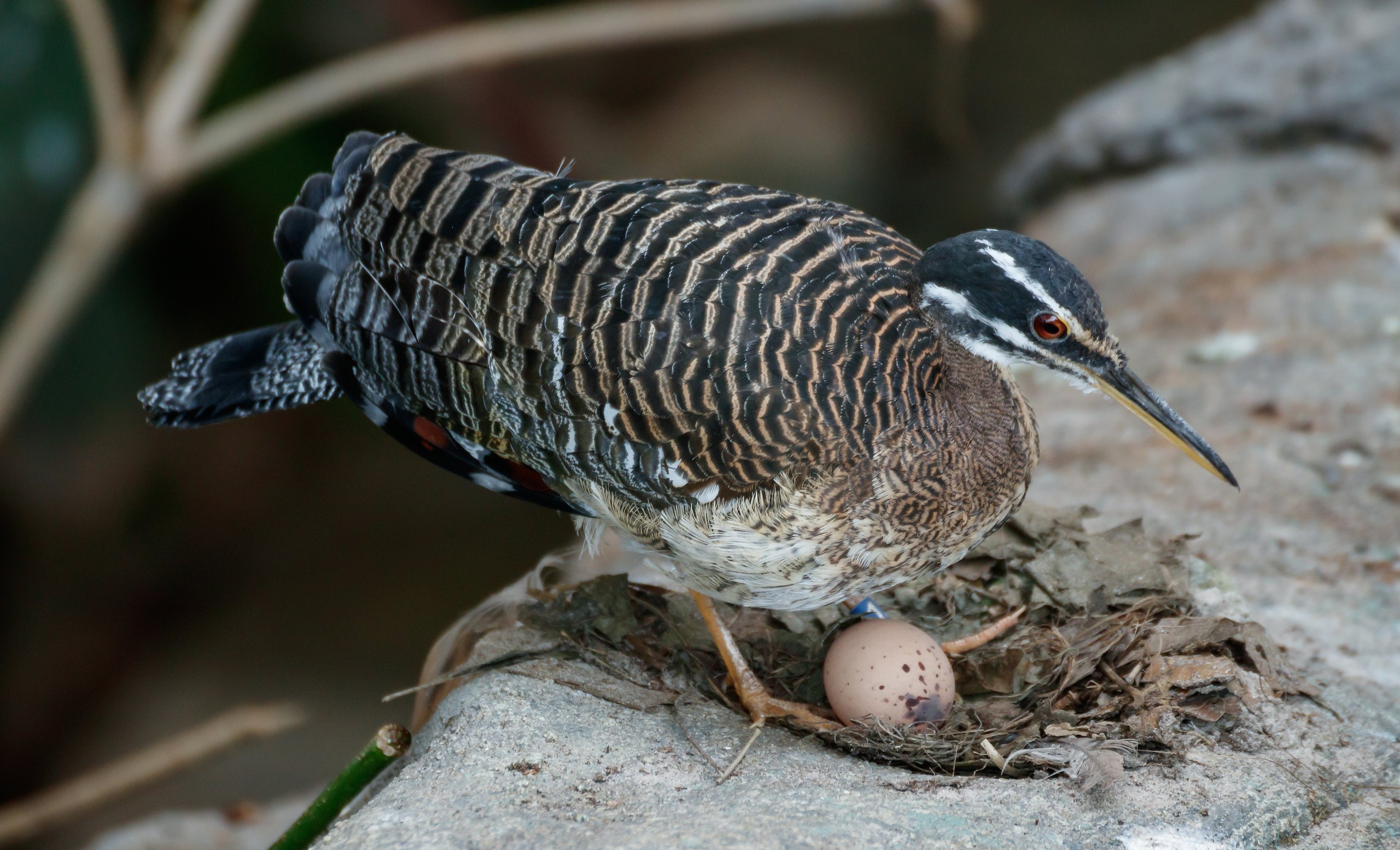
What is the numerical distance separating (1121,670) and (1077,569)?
16.8 inches

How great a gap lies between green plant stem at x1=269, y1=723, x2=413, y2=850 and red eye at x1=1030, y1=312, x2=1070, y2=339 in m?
1.78

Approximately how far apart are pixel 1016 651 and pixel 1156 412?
2.29 ft

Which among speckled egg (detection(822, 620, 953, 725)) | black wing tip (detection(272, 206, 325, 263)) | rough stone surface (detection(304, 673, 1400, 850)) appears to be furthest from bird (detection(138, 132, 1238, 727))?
rough stone surface (detection(304, 673, 1400, 850))

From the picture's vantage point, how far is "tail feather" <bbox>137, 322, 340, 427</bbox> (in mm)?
3584

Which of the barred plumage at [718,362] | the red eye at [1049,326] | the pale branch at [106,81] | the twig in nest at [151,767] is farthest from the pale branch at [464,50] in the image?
the red eye at [1049,326]

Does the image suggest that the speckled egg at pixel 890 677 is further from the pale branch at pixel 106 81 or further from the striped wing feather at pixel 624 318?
the pale branch at pixel 106 81

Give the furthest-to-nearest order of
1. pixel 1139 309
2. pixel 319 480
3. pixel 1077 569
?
pixel 319 480, pixel 1139 309, pixel 1077 569

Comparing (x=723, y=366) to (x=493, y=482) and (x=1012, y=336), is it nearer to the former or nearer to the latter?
(x=1012, y=336)

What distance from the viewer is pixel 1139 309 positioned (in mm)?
5375

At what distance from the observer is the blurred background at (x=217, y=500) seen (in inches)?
258

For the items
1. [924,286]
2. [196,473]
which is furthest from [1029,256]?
[196,473]

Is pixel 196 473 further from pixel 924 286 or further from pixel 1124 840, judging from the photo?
pixel 1124 840

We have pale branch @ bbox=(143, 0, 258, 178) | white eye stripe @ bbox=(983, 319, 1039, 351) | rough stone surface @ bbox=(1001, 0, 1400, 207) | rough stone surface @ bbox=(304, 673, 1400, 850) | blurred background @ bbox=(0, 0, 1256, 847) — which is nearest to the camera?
rough stone surface @ bbox=(304, 673, 1400, 850)

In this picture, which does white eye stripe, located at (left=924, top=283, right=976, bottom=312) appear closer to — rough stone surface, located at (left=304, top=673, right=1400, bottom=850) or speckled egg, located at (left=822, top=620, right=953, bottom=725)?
speckled egg, located at (left=822, top=620, right=953, bottom=725)
